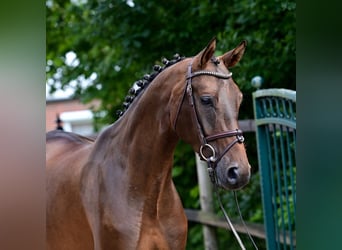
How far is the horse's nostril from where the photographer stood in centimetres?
213

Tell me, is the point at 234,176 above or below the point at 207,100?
below

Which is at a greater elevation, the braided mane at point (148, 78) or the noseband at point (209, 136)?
the braided mane at point (148, 78)

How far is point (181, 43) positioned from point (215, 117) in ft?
9.57

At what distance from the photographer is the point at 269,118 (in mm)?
3881

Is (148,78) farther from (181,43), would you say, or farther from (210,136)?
(181,43)

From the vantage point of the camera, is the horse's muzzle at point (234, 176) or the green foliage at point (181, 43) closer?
the horse's muzzle at point (234, 176)

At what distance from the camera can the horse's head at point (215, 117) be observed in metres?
2.15

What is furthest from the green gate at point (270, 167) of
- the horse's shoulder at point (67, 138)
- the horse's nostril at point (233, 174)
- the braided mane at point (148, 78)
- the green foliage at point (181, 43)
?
the horse's nostril at point (233, 174)

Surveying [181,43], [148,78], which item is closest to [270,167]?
[181,43]

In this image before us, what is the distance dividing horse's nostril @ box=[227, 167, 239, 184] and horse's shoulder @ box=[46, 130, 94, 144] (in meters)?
1.30

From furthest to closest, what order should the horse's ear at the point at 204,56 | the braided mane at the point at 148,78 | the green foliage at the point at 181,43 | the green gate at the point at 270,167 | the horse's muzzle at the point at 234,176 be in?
the green foliage at the point at 181,43, the green gate at the point at 270,167, the braided mane at the point at 148,78, the horse's ear at the point at 204,56, the horse's muzzle at the point at 234,176

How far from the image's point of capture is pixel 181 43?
16.5 ft

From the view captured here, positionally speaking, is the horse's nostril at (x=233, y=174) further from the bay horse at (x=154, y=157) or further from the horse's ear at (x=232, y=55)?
the horse's ear at (x=232, y=55)

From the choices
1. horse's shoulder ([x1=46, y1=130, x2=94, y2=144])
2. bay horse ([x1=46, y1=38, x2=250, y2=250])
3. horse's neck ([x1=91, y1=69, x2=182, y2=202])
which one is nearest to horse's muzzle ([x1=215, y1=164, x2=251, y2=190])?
bay horse ([x1=46, y1=38, x2=250, y2=250])
